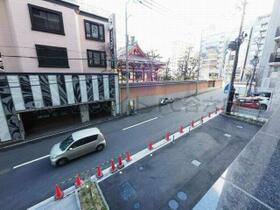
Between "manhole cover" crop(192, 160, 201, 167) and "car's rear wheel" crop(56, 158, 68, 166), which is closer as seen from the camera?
"manhole cover" crop(192, 160, 201, 167)

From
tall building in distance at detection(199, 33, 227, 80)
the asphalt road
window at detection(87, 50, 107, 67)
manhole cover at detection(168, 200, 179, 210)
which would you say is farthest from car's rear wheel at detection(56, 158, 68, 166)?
tall building in distance at detection(199, 33, 227, 80)

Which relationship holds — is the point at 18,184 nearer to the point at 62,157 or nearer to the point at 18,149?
the point at 62,157

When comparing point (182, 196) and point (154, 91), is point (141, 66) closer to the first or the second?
point (154, 91)

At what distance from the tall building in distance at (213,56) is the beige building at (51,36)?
49161mm

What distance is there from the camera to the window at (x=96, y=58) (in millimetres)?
14036

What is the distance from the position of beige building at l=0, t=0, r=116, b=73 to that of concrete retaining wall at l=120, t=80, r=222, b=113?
16.2 ft

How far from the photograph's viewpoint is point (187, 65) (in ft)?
103

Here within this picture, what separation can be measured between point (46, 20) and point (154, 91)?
46.5 ft

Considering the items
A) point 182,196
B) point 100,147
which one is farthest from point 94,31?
point 182,196

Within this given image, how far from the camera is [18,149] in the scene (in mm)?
9438

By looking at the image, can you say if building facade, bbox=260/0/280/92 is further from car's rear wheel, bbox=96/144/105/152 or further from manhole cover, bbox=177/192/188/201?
car's rear wheel, bbox=96/144/105/152

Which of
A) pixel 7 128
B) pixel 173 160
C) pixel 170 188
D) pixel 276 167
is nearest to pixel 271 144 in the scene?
pixel 276 167

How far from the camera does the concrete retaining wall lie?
17.2 metres

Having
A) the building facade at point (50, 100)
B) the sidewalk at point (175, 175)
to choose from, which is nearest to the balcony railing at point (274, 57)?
the sidewalk at point (175, 175)
